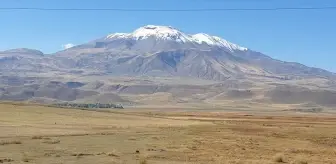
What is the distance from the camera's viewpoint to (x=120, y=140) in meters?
50.5

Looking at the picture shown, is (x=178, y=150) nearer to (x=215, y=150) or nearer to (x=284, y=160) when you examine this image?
(x=215, y=150)

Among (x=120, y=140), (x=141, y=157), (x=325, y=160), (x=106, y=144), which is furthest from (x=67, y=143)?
(x=325, y=160)

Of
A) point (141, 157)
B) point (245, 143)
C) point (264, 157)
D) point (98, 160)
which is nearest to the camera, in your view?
point (98, 160)

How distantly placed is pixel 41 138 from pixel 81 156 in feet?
44.1

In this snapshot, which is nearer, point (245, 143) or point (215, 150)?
point (215, 150)

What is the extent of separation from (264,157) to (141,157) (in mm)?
9474

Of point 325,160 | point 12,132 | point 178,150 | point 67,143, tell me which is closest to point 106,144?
point 67,143

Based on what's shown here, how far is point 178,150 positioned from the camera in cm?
4328

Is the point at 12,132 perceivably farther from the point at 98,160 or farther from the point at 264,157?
the point at 264,157

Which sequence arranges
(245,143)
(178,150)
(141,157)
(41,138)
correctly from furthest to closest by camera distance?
(245,143) → (41,138) → (178,150) → (141,157)

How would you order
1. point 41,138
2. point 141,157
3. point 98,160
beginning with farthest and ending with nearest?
1. point 41,138
2. point 141,157
3. point 98,160

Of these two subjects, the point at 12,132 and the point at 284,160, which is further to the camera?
the point at 12,132

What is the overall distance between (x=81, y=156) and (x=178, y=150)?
1001 centimetres

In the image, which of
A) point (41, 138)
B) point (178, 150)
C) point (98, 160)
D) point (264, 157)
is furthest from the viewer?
point (41, 138)
